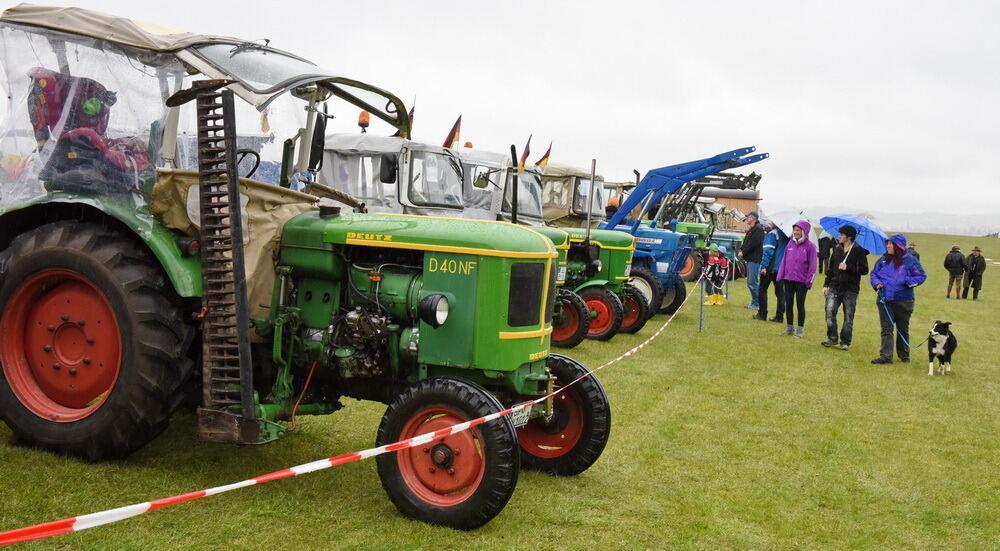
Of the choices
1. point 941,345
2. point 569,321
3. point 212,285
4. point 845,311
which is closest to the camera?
point 212,285

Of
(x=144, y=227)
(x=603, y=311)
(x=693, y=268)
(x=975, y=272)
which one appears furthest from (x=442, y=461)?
(x=975, y=272)

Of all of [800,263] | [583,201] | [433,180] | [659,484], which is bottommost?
[659,484]

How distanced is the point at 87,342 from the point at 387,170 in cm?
632

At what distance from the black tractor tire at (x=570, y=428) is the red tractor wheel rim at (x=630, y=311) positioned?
22.4ft

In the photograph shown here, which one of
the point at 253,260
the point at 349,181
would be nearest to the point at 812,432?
the point at 253,260

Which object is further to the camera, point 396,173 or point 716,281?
point 716,281

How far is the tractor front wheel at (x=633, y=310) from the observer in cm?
1188

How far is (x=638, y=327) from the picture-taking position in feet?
39.3

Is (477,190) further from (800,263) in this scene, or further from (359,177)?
(800,263)

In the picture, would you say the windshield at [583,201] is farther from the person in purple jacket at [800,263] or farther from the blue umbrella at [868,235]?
the blue umbrella at [868,235]

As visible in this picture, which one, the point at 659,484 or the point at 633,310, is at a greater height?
the point at 633,310

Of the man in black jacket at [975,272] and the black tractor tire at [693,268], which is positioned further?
the man in black jacket at [975,272]

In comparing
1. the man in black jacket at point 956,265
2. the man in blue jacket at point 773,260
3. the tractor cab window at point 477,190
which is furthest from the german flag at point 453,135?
the man in black jacket at point 956,265

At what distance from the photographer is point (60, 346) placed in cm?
469
